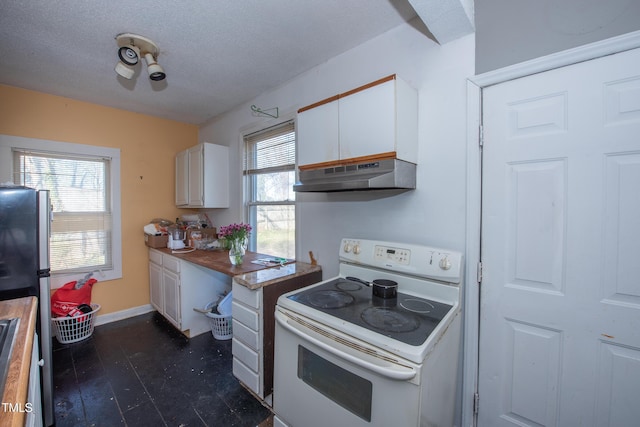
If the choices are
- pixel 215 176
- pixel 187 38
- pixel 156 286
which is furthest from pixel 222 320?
pixel 187 38

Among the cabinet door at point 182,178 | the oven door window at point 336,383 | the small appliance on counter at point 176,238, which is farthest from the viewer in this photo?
the cabinet door at point 182,178

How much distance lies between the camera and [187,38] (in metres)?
1.79

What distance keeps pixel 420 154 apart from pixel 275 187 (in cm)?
153

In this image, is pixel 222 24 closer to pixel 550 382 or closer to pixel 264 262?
pixel 264 262

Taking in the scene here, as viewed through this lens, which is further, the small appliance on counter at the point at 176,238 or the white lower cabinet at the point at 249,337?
the small appliance on counter at the point at 176,238

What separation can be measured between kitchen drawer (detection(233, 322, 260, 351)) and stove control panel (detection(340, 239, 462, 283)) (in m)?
0.76

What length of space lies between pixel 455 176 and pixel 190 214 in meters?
3.37

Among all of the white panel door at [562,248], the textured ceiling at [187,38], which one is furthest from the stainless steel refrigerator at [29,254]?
the white panel door at [562,248]

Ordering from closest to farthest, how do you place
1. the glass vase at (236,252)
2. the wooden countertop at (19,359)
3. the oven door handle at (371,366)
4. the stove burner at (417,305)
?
the wooden countertop at (19,359) < the oven door handle at (371,366) < the stove burner at (417,305) < the glass vase at (236,252)

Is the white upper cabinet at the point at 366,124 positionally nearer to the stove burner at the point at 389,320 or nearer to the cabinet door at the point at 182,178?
the stove burner at the point at 389,320

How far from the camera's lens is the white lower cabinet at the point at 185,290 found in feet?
8.43

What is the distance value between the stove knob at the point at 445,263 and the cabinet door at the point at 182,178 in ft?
9.70

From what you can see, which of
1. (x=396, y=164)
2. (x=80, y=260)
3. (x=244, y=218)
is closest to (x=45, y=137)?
(x=80, y=260)

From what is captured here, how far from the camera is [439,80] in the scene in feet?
4.95
